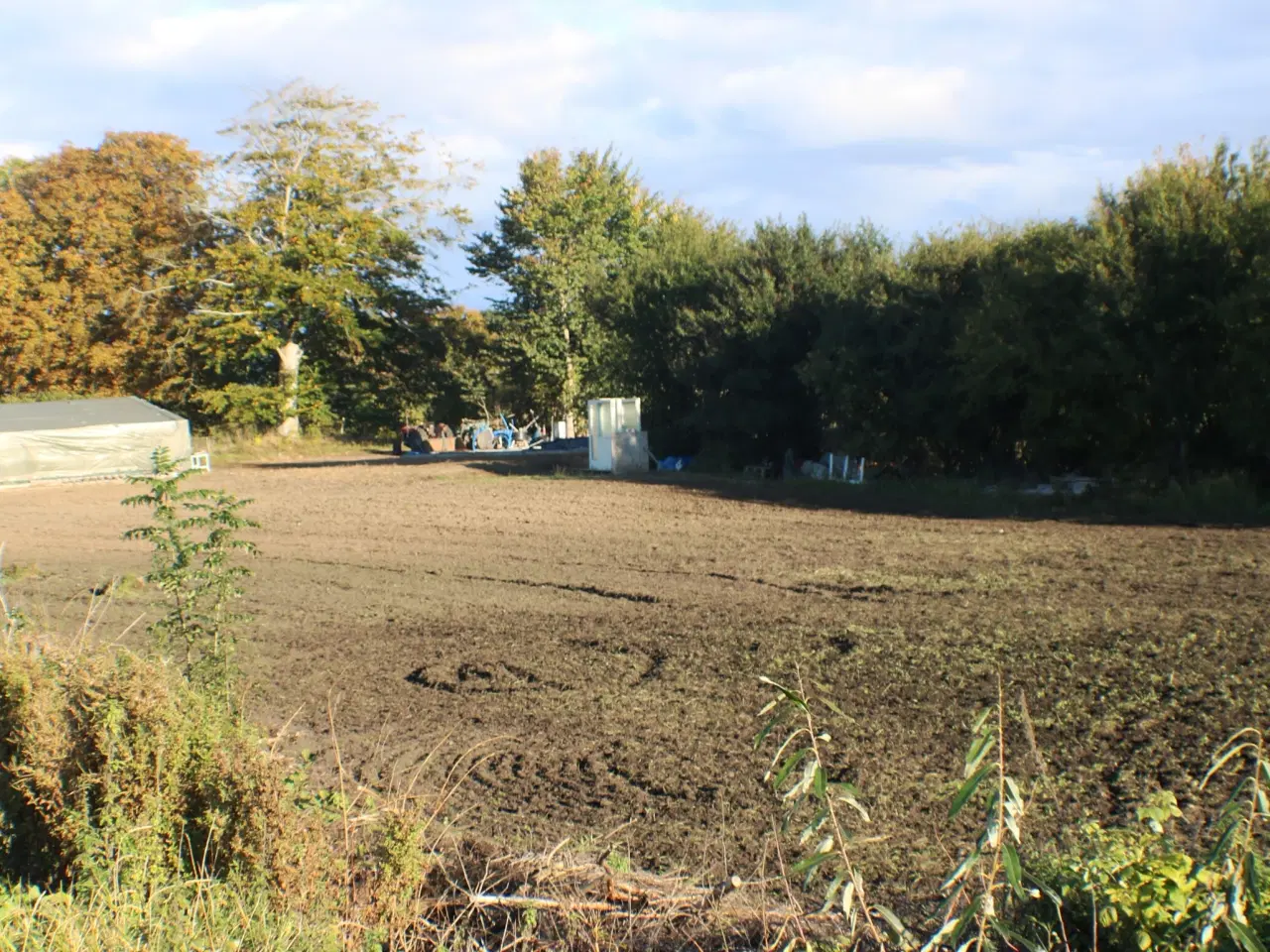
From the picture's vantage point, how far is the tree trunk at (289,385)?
45.5 m

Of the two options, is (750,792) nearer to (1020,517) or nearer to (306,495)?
(1020,517)

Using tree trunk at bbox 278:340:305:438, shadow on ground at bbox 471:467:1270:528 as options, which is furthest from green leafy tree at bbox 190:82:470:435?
shadow on ground at bbox 471:467:1270:528

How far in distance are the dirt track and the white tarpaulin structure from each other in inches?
672

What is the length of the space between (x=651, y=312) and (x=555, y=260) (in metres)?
18.9

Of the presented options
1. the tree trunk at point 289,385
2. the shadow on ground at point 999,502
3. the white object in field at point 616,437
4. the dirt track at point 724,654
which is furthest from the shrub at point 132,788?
the tree trunk at point 289,385

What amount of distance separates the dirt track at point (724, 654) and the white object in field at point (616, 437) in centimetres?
1299

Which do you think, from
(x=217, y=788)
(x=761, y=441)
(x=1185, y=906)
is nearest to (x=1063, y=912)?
(x=1185, y=906)

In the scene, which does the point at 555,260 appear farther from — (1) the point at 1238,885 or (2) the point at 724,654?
(1) the point at 1238,885

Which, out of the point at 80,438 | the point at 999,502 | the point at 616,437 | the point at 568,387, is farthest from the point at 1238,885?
the point at 568,387

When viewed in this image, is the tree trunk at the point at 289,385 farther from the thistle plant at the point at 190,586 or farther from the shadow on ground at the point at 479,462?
the thistle plant at the point at 190,586

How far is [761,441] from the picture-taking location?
2970 cm

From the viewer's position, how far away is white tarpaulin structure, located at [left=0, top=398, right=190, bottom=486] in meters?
32.1

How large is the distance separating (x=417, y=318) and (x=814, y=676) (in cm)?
4337

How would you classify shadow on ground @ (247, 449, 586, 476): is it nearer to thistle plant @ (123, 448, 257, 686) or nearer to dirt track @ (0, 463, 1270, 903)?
dirt track @ (0, 463, 1270, 903)
